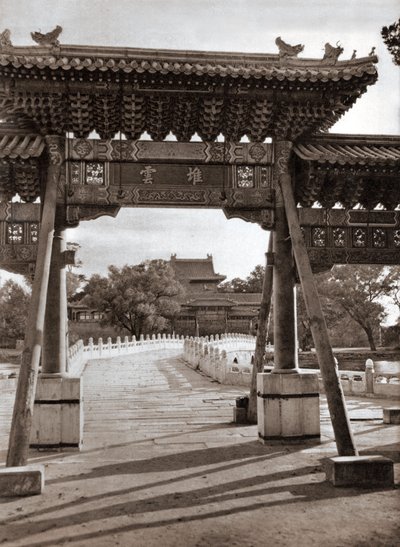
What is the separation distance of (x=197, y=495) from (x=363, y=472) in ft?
5.74

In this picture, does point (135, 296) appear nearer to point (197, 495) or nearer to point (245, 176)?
point (245, 176)

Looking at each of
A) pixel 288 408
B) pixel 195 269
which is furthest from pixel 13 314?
pixel 288 408

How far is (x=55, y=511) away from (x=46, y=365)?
10.1ft

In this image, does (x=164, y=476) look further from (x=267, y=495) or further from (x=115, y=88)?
(x=115, y=88)

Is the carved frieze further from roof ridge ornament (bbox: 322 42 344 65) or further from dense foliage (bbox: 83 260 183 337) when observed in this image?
dense foliage (bbox: 83 260 183 337)

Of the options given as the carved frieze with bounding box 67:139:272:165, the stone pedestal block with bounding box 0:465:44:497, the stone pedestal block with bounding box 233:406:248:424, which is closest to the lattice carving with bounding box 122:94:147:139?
the carved frieze with bounding box 67:139:272:165

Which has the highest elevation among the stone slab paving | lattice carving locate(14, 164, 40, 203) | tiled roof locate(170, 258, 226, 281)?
tiled roof locate(170, 258, 226, 281)

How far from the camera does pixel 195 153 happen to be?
831 cm

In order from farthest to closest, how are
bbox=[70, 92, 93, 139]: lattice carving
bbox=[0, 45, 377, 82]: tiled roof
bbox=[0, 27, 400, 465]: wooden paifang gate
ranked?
bbox=[70, 92, 93, 139]: lattice carving < bbox=[0, 27, 400, 465]: wooden paifang gate < bbox=[0, 45, 377, 82]: tiled roof

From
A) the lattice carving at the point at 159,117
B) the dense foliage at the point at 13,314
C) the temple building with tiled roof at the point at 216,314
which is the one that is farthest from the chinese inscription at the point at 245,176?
the temple building with tiled roof at the point at 216,314

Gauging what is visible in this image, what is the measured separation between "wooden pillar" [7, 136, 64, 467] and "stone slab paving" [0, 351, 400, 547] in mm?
611

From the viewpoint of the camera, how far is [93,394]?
15586 mm

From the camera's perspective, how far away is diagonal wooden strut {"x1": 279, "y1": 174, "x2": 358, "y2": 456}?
6.30m

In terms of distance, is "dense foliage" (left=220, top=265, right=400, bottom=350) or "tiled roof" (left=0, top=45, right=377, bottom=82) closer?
"tiled roof" (left=0, top=45, right=377, bottom=82)
